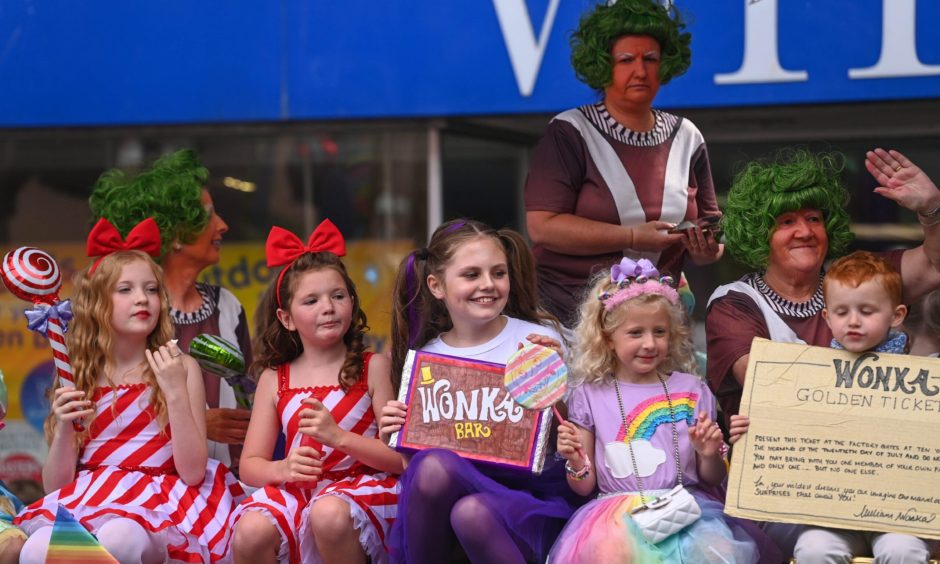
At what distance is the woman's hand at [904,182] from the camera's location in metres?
3.83

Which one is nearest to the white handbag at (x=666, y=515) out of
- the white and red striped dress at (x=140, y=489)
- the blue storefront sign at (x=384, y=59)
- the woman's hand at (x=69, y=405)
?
the white and red striped dress at (x=140, y=489)

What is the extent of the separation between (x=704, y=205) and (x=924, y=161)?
1718 mm

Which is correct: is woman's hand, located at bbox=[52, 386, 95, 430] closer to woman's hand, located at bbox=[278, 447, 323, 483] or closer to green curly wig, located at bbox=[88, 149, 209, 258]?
woman's hand, located at bbox=[278, 447, 323, 483]

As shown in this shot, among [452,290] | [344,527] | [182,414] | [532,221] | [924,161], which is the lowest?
[344,527]

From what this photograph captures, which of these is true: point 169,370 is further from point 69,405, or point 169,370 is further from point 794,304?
point 794,304

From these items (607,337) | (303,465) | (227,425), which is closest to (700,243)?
(607,337)

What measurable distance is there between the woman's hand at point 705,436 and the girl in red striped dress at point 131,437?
156cm

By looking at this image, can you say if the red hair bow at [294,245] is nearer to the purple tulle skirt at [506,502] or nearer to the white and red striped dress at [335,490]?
the white and red striped dress at [335,490]

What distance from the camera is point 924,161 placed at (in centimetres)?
585

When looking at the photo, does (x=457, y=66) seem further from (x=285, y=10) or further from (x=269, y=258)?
(x=269, y=258)

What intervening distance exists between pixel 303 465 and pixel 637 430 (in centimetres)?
105

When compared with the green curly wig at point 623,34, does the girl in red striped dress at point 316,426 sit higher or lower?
lower

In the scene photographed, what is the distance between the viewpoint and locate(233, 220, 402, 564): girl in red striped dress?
381cm

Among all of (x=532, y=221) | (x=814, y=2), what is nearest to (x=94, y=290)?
(x=532, y=221)
